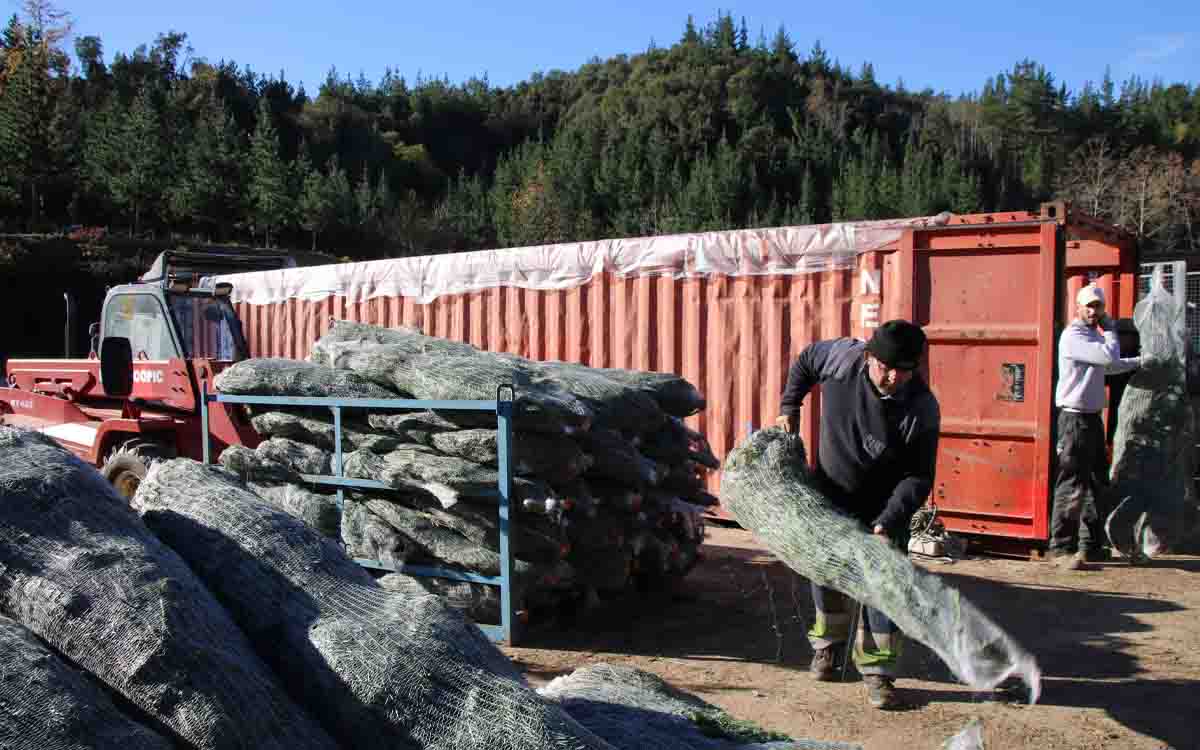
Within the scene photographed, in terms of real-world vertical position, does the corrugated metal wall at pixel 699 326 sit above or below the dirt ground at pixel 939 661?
above

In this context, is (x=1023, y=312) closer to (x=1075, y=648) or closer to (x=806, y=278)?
(x=806, y=278)

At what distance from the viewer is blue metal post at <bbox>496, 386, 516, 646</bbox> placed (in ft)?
16.9

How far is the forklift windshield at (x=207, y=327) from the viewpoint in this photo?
26.1ft

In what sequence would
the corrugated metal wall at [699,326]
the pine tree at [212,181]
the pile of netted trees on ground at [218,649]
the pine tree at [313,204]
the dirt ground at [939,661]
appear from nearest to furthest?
1. the pile of netted trees on ground at [218,649]
2. the dirt ground at [939,661]
3. the corrugated metal wall at [699,326]
4. the pine tree at [212,181]
5. the pine tree at [313,204]

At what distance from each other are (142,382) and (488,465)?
4.05 metres

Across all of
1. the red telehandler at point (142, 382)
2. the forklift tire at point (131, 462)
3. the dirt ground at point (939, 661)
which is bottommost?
the dirt ground at point (939, 661)

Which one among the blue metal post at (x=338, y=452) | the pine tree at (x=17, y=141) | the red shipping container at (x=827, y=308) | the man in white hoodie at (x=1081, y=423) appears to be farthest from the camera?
the pine tree at (x=17, y=141)

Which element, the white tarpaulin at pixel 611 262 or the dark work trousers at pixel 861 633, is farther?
the white tarpaulin at pixel 611 262

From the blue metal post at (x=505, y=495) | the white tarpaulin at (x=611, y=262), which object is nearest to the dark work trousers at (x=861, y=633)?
the blue metal post at (x=505, y=495)

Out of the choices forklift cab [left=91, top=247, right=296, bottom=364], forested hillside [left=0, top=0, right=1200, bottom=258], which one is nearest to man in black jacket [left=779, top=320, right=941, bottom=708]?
forklift cab [left=91, top=247, right=296, bottom=364]

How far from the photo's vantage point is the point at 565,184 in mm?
59094

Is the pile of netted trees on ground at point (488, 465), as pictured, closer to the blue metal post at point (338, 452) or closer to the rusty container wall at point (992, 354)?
the blue metal post at point (338, 452)

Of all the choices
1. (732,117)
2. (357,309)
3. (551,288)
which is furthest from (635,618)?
(732,117)

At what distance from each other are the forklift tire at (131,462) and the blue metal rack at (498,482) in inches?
56.1
